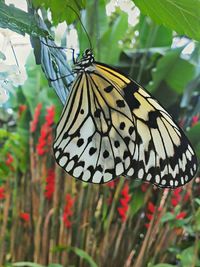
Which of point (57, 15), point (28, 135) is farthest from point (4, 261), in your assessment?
point (57, 15)

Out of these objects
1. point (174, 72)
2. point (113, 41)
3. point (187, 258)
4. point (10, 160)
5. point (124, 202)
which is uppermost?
point (113, 41)

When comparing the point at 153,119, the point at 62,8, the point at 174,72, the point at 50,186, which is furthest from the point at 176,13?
the point at 50,186

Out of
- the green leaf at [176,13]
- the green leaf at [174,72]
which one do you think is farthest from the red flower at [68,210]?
the green leaf at [176,13]

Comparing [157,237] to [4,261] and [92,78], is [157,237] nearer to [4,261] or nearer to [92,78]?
[4,261]

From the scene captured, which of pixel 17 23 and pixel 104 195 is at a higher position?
pixel 17 23

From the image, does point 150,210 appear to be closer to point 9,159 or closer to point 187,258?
point 187,258

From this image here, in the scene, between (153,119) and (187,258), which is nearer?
(153,119)

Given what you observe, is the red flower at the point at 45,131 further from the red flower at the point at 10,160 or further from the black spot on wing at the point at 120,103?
the black spot on wing at the point at 120,103

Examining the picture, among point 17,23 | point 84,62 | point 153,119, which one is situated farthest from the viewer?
point 153,119
